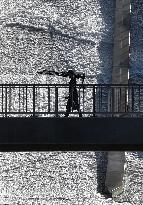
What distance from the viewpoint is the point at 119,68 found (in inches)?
1940

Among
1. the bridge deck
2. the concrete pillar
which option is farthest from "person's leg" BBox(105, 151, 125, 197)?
the bridge deck

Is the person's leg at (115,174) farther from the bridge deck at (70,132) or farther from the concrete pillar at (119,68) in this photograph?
the bridge deck at (70,132)

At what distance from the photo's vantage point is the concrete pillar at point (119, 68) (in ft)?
129

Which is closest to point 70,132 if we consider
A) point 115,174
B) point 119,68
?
point 115,174

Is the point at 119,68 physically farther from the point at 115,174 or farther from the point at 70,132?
the point at 70,132

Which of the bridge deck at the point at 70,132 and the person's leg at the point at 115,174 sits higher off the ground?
the bridge deck at the point at 70,132

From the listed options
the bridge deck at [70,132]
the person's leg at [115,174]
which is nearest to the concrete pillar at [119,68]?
the person's leg at [115,174]

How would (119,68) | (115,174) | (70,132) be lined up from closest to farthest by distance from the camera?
(70,132) → (115,174) → (119,68)

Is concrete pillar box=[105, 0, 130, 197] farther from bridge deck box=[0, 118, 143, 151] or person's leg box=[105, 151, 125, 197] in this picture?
bridge deck box=[0, 118, 143, 151]

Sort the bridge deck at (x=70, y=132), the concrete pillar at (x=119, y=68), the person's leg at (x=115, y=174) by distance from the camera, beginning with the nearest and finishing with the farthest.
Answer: the bridge deck at (x=70, y=132) → the person's leg at (x=115, y=174) → the concrete pillar at (x=119, y=68)

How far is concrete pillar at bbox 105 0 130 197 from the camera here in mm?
39188

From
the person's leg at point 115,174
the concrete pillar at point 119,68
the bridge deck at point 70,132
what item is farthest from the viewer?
the concrete pillar at point 119,68

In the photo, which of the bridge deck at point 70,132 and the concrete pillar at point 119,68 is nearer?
the bridge deck at point 70,132

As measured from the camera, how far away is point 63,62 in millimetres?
49750
